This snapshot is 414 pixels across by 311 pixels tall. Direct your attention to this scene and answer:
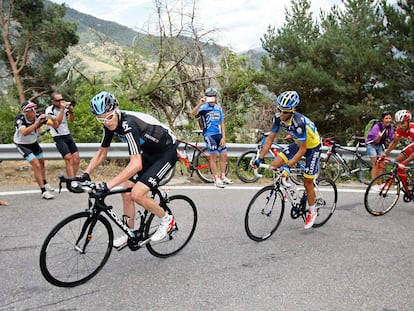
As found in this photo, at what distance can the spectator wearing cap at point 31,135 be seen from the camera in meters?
6.47

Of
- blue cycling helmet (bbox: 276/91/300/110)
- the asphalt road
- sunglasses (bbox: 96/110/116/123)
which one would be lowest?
the asphalt road

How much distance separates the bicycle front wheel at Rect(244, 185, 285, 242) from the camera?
16.6 ft

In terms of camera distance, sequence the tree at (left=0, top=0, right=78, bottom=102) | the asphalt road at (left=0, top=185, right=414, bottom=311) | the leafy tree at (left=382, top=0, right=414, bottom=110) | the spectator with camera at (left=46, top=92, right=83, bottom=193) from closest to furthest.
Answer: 1. the asphalt road at (left=0, top=185, right=414, bottom=311)
2. the spectator with camera at (left=46, top=92, right=83, bottom=193)
3. the leafy tree at (left=382, top=0, right=414, bottom=110)
4. the tree at (left=0, top=0, right=78, bottom=102)

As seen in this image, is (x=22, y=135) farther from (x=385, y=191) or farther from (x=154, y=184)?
(x=385, y=191)

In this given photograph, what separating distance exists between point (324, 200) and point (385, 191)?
130cm

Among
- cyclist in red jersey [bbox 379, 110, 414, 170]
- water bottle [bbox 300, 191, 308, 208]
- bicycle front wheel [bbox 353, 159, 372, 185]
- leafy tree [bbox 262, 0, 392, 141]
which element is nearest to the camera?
water bottle [bbox 300, 191, 308, 208]

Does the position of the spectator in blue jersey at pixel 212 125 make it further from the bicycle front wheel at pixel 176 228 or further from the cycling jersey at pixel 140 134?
the cycling jersey at pixel 140 134

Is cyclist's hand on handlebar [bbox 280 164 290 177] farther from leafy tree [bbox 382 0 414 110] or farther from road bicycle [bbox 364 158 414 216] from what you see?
leafy tree [bbox 382 0 414 110]

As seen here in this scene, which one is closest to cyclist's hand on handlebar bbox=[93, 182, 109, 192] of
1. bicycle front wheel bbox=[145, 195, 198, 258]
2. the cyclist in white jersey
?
the cyclist in white jersey

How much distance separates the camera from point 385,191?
6293mm

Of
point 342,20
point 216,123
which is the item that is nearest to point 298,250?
point 216,123

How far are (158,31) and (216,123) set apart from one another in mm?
9483

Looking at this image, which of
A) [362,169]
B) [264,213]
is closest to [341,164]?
[362,169]

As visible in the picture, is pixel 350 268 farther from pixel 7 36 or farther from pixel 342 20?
pixel 7 36
